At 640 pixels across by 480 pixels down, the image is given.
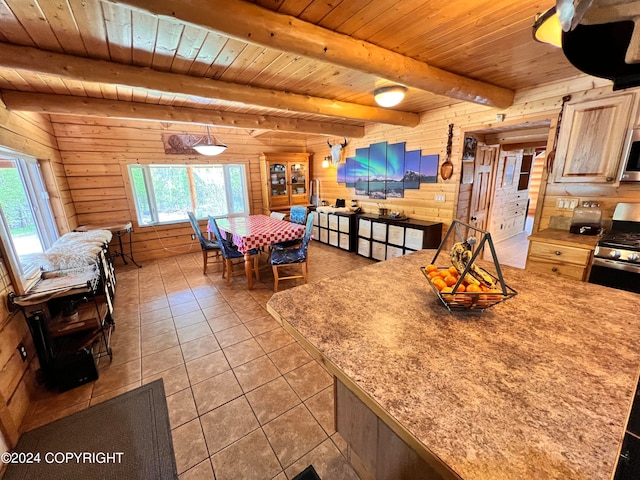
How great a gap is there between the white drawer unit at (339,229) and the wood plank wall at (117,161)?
2408 mm

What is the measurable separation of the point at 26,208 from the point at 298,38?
355 centimetres

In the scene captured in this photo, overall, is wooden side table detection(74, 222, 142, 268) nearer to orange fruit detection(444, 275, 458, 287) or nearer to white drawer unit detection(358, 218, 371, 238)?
white drawer unit detection(358, 218, 371, 238)

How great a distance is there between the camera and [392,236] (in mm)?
4129

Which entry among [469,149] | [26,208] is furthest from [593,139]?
[26,208]

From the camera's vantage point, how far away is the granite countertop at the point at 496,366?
0.57 meters

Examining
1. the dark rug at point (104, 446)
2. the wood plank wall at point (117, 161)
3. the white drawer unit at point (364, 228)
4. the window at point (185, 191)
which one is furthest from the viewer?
the window at point (185, 191)

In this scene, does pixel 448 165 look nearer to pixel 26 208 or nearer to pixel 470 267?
pixel 470 267

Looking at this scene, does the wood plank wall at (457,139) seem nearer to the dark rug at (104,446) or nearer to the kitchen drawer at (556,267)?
the kitchen drawer at (556,267)

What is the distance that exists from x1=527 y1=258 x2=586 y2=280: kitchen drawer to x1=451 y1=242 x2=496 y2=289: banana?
1.73 meters

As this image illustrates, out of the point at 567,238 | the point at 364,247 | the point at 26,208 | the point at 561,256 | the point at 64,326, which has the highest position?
the point at 26,208

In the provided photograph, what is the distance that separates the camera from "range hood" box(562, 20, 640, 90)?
0.80 meters

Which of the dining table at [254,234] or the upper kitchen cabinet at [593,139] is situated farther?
the dining table at [254,234]

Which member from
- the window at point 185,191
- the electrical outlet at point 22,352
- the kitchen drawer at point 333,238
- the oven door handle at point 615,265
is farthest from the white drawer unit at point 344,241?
the electrical outlet at point 22,352

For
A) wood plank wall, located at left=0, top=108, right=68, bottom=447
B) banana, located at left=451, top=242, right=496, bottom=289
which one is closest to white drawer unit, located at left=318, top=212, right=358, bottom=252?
banana, located at left=451, top=242, right=496, bottom=289
